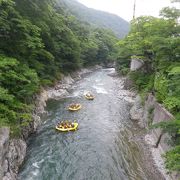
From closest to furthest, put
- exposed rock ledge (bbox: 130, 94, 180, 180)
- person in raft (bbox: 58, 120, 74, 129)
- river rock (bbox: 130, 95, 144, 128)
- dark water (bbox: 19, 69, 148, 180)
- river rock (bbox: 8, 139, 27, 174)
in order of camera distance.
→ 1. river rock (bbox: 8, 139, 27, 174)
2. dark water (bbox: 19, 69, 148, 180)
3. exposed rock ledge (bbox: 130, 94, 180, 180)
4. person in raft (bbox: 58, 120, 74, 129)
5. river rock (bbox: 130, 95, 144, 128)

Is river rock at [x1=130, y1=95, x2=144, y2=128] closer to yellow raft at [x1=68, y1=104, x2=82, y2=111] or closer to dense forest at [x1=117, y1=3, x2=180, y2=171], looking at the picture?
dense forest at [x1=117, y1=3, x2=180, y2=171]

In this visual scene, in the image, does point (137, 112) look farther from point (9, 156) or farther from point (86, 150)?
point (9, 156)

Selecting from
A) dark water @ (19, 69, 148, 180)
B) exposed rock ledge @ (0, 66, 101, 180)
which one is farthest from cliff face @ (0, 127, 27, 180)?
dark water @ (19, 69, 148, 180)

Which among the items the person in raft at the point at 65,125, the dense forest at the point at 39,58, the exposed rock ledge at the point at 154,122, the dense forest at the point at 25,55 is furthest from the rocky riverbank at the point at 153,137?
the dense forest at the point at 25,55

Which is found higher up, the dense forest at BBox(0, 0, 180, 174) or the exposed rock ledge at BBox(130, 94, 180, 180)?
the dense forest at BBox(0, 0, 180, 174)

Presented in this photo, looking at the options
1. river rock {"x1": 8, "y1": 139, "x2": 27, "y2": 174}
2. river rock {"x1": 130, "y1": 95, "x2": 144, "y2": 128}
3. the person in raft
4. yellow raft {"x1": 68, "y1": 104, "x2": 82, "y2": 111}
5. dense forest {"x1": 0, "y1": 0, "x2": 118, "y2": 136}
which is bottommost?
yellow raft {"x1": 68, "y1": 104, "x2": 82, "y2": 111}

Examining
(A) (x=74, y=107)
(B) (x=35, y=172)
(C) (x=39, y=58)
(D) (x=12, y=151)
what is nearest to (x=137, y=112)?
(A) (x=74, y=107)

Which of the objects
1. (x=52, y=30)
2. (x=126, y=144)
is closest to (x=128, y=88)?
(x=52, y=30)
